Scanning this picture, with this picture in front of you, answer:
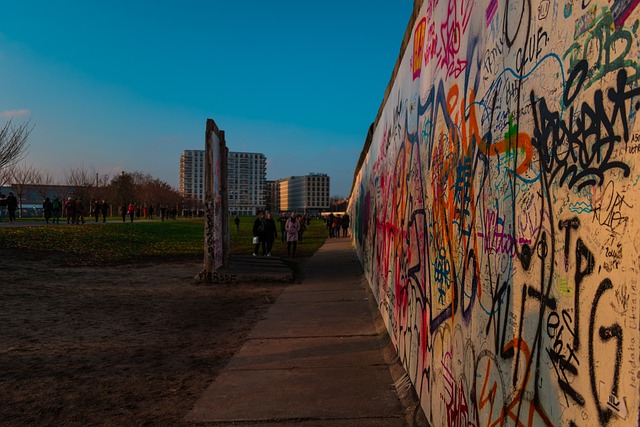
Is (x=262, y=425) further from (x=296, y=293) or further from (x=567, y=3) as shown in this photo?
(x=296, y=293)

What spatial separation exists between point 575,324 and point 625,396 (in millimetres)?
260

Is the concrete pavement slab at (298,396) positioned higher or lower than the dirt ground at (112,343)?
higher

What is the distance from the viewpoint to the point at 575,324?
1.44m

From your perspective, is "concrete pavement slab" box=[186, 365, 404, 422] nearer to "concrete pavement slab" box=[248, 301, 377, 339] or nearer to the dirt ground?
the dirt ground

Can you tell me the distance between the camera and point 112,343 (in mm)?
6160

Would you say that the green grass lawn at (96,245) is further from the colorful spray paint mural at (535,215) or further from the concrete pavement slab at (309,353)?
the colorful spray paint mural at (535,215)

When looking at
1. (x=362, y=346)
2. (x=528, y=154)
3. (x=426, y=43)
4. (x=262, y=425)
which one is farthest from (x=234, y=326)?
(x=528, y=154)

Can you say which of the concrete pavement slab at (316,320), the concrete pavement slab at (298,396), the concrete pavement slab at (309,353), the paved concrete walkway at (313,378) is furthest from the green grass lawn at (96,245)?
the concrete pavement slab at (298,396)

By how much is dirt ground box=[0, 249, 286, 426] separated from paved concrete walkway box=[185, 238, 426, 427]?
275mm

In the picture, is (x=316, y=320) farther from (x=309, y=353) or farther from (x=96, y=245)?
(x=96, y=245)

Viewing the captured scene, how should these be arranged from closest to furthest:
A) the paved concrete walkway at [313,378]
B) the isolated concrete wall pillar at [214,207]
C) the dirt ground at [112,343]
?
the paved concrete walkway at [313,378]
the dirt ground at [112,343]
the isolated concrete wall pillar at [214,207]

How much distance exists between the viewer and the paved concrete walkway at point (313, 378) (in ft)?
12.5

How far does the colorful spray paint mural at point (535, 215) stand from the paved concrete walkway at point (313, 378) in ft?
2.66

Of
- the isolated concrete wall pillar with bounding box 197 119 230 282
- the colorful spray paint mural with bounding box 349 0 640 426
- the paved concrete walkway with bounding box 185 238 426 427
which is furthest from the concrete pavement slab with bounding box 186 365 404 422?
the isolated concrete wall pillar with bounding box 197 119 230 282
